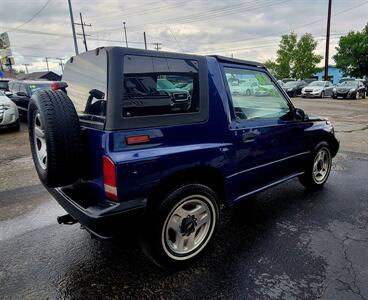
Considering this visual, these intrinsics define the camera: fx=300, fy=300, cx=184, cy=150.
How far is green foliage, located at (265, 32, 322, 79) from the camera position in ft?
156

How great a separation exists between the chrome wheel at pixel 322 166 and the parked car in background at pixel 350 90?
20948mm

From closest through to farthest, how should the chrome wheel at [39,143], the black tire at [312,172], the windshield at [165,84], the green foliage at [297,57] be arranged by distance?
the windshield at [165,84], the chrome wheel at [39,143], the black tire at [312,172], the green foliage at [297,57]

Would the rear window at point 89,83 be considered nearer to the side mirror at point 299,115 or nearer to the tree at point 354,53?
the side mirror at point 299,115

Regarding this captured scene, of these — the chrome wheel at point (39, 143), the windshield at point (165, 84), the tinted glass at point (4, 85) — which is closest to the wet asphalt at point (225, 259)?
the chrome wheel at point (39, 143)

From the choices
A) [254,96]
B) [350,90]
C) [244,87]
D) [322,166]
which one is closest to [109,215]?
[244,87]

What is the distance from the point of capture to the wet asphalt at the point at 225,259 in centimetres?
241

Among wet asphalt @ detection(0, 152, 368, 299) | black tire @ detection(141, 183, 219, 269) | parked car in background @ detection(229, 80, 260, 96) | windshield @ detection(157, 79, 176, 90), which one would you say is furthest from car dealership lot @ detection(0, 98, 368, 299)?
parked car in background @ detection(229, 80, 260, 96)

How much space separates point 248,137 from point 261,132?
0.24m

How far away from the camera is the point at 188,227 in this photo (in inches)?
107

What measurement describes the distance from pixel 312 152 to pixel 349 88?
21.6 m

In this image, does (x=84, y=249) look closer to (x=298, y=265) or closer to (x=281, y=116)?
(x=298, y=265)

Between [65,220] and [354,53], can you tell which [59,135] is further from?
[354,53]

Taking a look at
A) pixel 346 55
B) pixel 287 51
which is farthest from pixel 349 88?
pixel 287 51

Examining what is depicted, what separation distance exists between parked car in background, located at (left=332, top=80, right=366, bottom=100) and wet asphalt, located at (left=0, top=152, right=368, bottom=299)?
2148 cm
